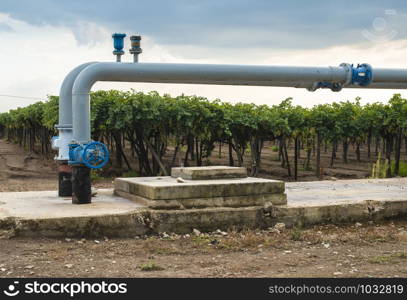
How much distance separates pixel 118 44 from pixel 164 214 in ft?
9.64

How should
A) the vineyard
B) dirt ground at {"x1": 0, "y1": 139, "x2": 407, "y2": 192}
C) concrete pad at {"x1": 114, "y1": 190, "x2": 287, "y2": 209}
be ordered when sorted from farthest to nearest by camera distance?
1. the vineyard
2. dirt ground at {"x1": 0, "y1": 139, "x2": 407, "y2": 192}
3. concrete pad at {"x1": 114, "y1": 190, "x2": 287, "y2": 209}

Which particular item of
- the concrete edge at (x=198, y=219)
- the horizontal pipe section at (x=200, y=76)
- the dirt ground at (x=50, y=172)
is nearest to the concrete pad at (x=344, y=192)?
the concrete edge at (x=198, y=219)

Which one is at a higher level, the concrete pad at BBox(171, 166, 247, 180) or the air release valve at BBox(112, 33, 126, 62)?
the air release valve at BBox(112, 33, 126, 62)

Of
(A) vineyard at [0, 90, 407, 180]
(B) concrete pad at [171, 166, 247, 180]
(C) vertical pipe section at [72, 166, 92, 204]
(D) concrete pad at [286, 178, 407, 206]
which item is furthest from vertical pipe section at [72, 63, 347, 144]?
(A) vineyard at [0, 90, 407, 180]

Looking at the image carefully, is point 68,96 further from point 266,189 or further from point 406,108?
point 406,108

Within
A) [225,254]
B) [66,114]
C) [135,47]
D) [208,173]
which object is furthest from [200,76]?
[225,254]

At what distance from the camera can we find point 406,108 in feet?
66.8

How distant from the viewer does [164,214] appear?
809 cm

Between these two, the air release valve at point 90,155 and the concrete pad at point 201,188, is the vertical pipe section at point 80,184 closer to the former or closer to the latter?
the air release valve at point 90,155

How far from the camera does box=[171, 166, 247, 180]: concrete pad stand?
889cm

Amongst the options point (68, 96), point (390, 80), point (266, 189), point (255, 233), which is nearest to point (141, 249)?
point (255, 233)

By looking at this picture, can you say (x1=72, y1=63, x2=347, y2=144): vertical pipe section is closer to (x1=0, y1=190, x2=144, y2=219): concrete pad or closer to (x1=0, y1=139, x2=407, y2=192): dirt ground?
(x1=0, y1=190, x2=144, y2=219): concrete pad

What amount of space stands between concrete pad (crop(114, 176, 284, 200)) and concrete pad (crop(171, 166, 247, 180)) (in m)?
0.13

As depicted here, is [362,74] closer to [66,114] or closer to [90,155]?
[90,155]
